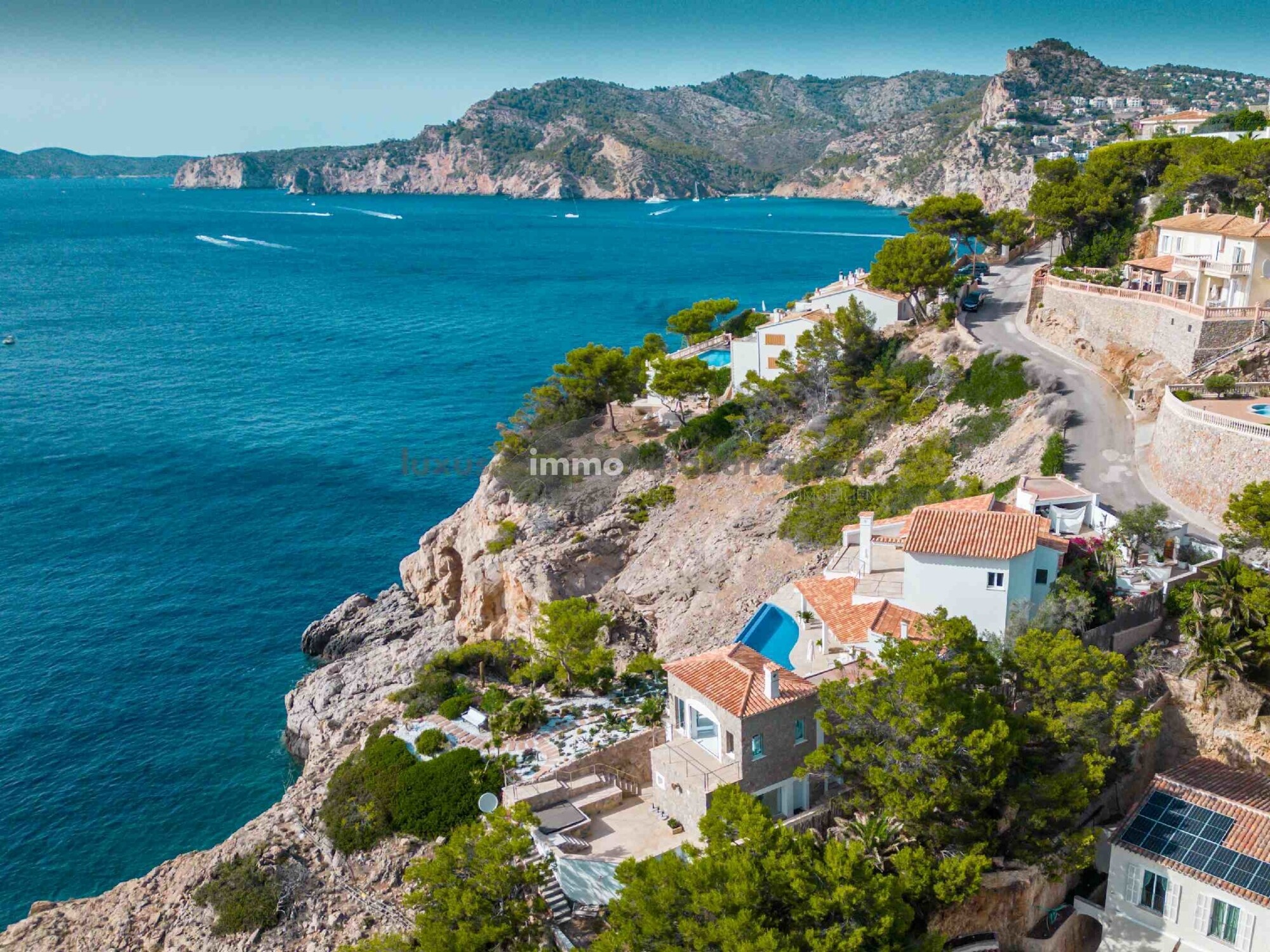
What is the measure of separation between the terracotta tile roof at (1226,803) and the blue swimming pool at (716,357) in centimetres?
3718

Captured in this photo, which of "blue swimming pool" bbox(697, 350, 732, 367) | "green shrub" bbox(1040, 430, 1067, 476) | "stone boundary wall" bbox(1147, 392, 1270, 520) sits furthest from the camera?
"blue swimming pool" bbox(697, 350, 732, 367)

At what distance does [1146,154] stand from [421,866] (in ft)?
177

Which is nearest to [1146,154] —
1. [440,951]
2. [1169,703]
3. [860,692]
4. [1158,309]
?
[1158,309]

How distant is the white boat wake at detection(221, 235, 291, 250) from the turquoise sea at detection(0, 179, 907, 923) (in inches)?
1276

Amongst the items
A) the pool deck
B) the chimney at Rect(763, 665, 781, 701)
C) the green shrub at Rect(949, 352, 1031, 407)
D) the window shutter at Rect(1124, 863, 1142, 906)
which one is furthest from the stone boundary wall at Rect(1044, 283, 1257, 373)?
the chimney at Rect(763, 665, 781, 701)

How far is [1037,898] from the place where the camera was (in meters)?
21.0

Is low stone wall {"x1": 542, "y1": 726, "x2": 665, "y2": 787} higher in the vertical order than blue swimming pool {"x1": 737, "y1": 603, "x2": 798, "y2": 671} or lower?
lower

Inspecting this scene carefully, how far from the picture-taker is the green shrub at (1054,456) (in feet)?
112

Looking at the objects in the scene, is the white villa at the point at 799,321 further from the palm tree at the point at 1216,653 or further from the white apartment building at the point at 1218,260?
the palm tree at the point at 1216,653

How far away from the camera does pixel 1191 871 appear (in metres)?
19.3

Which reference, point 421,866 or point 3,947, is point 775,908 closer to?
point 421,866

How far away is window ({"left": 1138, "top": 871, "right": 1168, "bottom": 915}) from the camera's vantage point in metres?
19.8

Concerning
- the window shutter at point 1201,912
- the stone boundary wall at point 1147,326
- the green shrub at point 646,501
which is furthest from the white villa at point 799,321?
the window shutter at point 1201,912

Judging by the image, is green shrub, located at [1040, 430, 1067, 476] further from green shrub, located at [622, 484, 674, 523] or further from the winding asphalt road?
green shrub, located at [622, 484, 674, 523]
